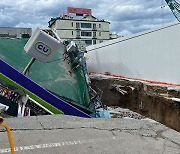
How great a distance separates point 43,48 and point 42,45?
85 mm

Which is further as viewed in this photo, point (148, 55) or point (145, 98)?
point (148, 55)

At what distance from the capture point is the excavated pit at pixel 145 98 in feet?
30.7

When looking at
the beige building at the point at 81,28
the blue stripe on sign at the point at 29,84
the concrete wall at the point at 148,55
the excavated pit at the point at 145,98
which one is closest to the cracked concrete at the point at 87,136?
the blue stripe on sign at the point at 29,84

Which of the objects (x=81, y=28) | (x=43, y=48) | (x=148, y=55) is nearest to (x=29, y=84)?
(x=43, y=48)

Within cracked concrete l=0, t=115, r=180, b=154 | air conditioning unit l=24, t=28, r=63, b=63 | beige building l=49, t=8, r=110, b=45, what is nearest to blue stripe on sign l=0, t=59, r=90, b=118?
air conditioning unit l=24, t=28, r=63, b=63

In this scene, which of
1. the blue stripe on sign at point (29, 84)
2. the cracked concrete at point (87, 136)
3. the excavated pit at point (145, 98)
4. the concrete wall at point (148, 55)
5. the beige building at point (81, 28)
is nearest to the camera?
the cracked concrete at point (87, 136)

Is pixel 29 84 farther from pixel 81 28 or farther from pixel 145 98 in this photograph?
pixel 81 28

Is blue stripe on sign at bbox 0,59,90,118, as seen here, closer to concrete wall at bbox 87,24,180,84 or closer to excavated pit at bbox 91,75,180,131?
excavated pit at bbox 91,75,180,131

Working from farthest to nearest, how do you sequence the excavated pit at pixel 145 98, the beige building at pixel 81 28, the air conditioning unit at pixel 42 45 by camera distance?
the beige building at pixel 81 28 < the excavated pit at pixel 145 98 < the air conditioning unit at pixel 42 45

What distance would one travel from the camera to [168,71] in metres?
10.9

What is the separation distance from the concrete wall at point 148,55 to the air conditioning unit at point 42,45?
627cm

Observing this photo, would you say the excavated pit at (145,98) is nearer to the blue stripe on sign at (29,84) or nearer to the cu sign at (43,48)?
the blue stripe on sign at (29,84)

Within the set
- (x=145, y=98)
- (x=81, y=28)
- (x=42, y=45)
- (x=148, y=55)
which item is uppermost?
(x=81, y=28)

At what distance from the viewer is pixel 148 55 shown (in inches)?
485
